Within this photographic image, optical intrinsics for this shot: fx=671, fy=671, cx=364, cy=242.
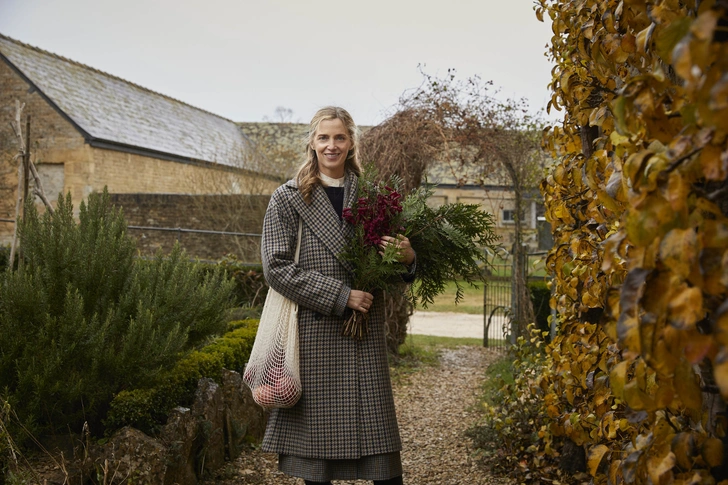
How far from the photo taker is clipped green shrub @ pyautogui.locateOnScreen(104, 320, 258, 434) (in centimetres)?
370

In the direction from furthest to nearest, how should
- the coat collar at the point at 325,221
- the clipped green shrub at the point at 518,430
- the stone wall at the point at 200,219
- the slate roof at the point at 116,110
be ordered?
the slate roof at the point at 116,110
the stone wall at the point at 200,219
the clipped green shrub at the point at 518,430
the coat collar at the point at 325,221

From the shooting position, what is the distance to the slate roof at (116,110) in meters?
18.7

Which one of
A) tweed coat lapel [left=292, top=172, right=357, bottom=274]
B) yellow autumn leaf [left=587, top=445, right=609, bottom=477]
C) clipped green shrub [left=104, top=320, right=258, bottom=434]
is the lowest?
clipped green shrub [left=104, top=320, right=258, bottom=434]

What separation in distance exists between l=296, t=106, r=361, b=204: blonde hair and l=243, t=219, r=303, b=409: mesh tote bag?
0.19 meters

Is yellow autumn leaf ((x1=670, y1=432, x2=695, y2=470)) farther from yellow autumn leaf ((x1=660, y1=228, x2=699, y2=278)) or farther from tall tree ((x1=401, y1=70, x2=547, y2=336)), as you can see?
tall tree ((x1=401, y1=70, x2=547, y2=336))

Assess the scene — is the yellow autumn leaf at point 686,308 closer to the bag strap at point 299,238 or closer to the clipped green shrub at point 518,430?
the bag strap at point 299,238

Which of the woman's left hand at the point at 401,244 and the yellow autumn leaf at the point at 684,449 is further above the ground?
the woman's left hand at the point at 401,244

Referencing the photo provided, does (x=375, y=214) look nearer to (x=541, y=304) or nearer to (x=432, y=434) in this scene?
(x=432, y=434)

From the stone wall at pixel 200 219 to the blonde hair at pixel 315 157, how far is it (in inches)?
401

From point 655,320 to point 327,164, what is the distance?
231cm

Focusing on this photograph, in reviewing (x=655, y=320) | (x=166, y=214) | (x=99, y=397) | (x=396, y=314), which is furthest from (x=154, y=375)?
(x=166, y=214)

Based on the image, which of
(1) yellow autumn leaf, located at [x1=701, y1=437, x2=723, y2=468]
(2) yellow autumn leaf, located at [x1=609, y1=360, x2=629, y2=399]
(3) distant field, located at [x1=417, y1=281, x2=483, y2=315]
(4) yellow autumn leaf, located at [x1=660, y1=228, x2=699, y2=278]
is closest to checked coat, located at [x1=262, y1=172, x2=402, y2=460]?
(2) yellow autumn leaf, located at [x1=609, y1=360, x2=629, y2=399]

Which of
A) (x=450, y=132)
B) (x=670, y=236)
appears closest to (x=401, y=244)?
(x=670, y=236)

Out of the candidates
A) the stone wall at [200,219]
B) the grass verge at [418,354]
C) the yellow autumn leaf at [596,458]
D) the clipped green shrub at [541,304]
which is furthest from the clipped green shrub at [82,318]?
the stone wall at [200,219]
